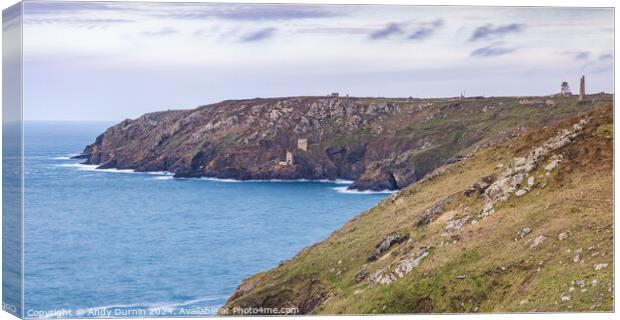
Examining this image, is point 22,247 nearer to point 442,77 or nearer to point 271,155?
point 271,155

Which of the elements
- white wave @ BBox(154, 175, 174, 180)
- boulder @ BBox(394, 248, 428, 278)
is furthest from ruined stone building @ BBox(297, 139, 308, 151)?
boulder @ BBox(394, 248, 428, 278)

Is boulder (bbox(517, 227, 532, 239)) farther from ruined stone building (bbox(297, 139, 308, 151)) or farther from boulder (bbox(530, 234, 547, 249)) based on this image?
ruined stone building (bbox(297, 139, 308, 151))

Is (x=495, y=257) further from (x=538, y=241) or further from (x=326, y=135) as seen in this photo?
(x=326, y=135)

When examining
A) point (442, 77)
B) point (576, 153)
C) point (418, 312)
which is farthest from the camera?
point (442, 77)

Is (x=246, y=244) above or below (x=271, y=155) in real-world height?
below

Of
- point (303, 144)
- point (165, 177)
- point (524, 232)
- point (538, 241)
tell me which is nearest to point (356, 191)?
point (303, 144)

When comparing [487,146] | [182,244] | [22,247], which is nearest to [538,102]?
[487,146]
